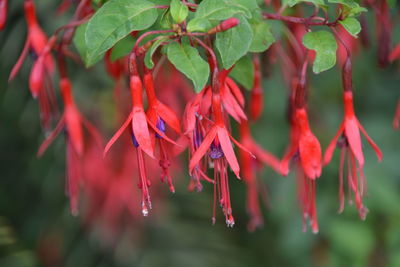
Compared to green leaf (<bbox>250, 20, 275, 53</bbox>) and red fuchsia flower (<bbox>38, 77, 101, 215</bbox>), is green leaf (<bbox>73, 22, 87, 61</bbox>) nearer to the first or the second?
red fuchsia flower (<bbox>38, 77, 101, 215</bbox>)

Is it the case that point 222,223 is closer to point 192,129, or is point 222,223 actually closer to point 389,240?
point 389,240

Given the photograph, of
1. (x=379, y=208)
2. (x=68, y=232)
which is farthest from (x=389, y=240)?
(x=68, y=232)

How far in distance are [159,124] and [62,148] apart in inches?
33.6

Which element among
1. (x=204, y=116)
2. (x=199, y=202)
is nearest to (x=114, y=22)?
(x=204, y=116)

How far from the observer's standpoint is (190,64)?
841 mm

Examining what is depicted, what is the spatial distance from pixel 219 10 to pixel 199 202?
1.14 meters

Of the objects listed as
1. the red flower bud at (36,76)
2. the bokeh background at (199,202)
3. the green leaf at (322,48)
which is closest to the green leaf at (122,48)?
the red flower bud at (36,76)

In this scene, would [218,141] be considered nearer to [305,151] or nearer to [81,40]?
[305,151]

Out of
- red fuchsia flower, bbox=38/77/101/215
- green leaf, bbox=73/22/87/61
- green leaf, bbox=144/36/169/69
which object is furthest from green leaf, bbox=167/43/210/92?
red fuchsia flower, bbox=38/77/101/215

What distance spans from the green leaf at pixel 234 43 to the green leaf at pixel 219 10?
0.05ft

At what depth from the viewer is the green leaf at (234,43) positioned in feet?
2.77

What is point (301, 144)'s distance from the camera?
3.21 feet

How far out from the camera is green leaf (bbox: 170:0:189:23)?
0.86m

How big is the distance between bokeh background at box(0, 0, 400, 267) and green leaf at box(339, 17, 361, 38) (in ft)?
2.68
